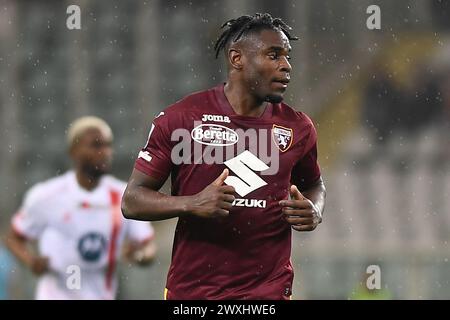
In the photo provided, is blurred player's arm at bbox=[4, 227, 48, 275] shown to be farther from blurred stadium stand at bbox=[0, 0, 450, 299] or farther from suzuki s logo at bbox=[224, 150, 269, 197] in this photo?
blurred stadium stand at bbox=[0, 0, 450, 299]

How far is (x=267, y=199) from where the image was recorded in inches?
177

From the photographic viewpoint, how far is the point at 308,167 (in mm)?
4762

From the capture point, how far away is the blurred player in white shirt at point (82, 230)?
23.2ft

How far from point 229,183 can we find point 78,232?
2911 mm

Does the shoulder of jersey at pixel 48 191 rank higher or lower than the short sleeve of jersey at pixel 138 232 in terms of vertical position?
higher

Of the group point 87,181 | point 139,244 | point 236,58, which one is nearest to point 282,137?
point 236,58

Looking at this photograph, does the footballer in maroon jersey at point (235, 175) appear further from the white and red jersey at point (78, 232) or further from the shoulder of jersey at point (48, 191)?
the shoulder of jersey at point (48, 191)

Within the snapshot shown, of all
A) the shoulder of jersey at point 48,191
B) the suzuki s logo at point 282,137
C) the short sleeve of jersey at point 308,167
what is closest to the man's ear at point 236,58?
the suzuki s logo at point 282,137

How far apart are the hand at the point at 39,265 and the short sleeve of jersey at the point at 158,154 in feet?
8.69

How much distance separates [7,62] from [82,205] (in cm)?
486

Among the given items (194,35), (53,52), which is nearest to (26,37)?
(53,52)

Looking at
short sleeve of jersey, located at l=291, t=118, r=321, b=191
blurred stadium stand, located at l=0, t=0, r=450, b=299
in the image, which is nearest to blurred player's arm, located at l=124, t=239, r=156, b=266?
short sleeve of jersey, located at l=291, t=118, r=321, b=191

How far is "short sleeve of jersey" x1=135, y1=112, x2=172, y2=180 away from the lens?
447cm

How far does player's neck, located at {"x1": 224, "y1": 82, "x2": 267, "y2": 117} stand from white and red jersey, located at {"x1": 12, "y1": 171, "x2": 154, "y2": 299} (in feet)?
9.03
